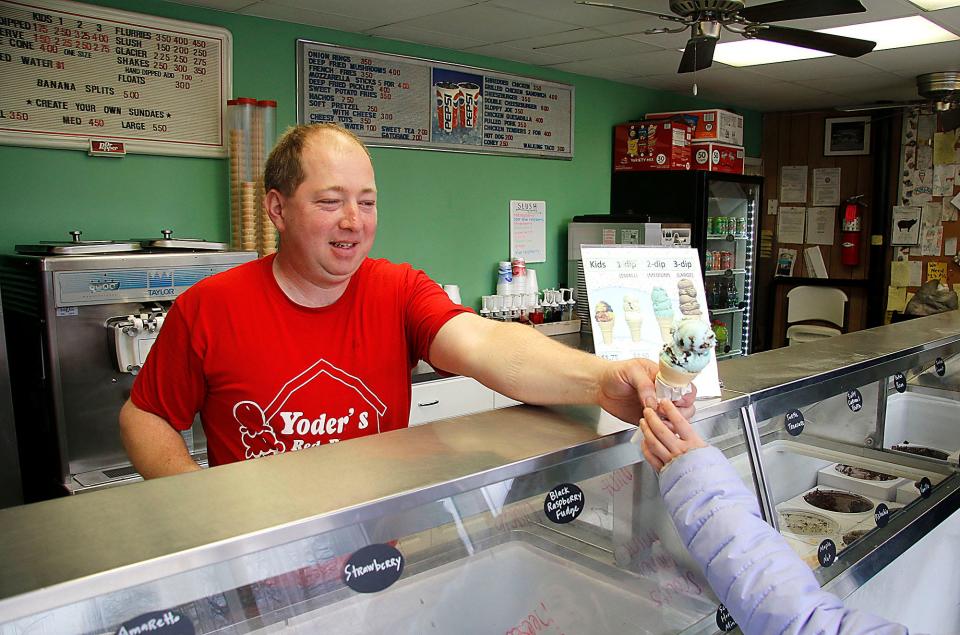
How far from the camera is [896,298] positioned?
22.4 feet

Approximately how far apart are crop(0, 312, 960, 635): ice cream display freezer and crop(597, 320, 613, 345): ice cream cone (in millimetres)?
135

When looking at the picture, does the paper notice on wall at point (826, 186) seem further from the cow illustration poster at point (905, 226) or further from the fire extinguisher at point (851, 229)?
the cow illustration poster at point (905, 226)

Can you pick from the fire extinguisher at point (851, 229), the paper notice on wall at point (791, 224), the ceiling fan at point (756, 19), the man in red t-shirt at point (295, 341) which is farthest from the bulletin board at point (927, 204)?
the man in red t-shirt at point (295, 341)

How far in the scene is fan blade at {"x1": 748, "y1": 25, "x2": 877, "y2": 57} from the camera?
3285 mm

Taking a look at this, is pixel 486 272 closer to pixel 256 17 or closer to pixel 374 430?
pixel 256 17

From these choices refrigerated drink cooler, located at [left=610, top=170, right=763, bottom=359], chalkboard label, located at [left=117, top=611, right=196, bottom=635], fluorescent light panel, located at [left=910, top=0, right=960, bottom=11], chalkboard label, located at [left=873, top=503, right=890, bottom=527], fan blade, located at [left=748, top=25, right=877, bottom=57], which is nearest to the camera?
chalkboard label, located at [left=117, top=611, right=196, bottom=635]

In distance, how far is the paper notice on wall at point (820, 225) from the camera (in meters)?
7.16

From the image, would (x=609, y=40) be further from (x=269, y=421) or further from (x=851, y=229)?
(x=851, y=229)

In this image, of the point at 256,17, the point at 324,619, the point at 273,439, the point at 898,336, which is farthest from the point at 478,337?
the point at 256,17

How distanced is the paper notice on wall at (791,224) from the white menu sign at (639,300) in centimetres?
644

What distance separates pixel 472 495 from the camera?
3.34 feet

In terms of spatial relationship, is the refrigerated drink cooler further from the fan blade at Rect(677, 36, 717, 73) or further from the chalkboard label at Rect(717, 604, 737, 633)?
the chalkboard label at Rect(717, 604, 737, 633)

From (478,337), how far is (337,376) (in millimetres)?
336

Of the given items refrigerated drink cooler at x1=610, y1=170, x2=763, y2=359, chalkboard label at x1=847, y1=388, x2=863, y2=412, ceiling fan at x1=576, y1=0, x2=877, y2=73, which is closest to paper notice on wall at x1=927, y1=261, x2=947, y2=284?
refrigerated drink cooler at x1=610, y1=170, x2=763, y2=359
